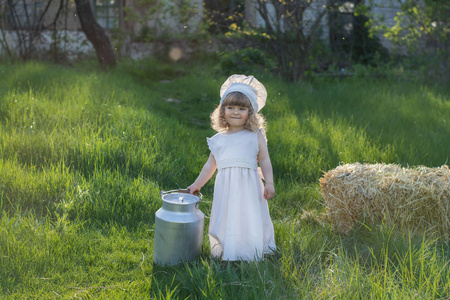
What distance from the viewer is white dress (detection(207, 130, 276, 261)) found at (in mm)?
3014

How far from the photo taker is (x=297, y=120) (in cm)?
588

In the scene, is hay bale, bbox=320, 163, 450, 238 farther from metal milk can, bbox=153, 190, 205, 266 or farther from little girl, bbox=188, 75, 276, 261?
metal milk can, bbox=153, 190, 205, 266

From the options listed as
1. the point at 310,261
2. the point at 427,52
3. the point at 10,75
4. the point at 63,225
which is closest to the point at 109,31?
the point at 10,75

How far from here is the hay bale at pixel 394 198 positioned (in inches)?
128

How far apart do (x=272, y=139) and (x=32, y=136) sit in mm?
2542

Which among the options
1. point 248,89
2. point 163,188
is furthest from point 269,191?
point 163,188

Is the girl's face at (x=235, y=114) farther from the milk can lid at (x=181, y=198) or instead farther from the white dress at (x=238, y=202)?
the milk can lid at (x=181, y=198)

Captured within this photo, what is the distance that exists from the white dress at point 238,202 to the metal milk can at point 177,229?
0.20m

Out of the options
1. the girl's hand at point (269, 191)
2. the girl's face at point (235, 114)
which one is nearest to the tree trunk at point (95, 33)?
the girl's face at point (235, 114)

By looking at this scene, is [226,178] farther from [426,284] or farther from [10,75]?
[10,75]

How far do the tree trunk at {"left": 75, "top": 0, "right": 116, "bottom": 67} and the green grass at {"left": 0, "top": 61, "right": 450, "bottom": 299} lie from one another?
2256 millimetres

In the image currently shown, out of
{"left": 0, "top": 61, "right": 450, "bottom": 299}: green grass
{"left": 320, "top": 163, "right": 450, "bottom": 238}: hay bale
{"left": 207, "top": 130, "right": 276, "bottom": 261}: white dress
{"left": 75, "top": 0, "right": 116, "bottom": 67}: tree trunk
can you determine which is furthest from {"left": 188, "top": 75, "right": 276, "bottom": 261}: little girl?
{"left": 75, "top": 0, "right": 116, "bottom": 67}: tree trunk

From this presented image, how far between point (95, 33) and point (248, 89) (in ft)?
24.4

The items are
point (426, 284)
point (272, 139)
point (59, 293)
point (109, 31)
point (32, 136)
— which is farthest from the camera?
point (109, 31)
